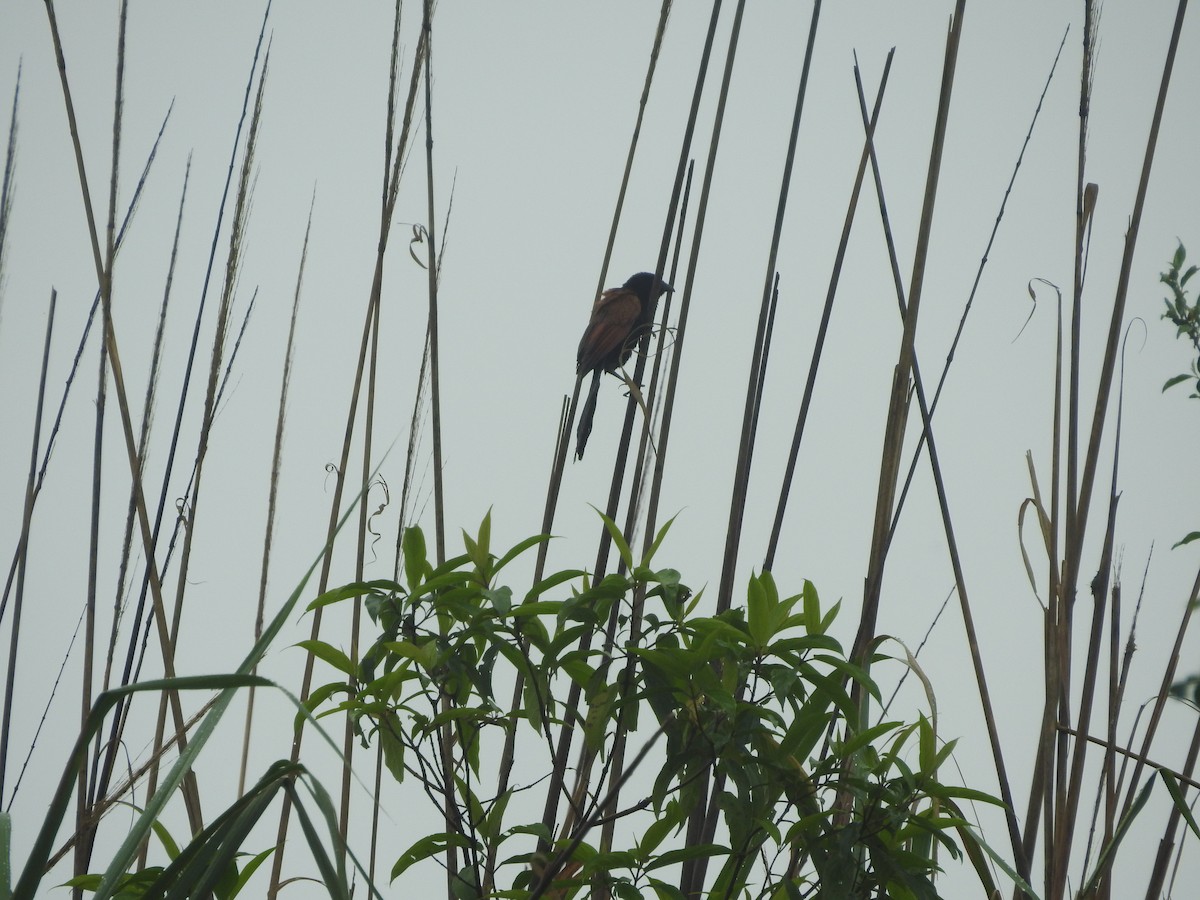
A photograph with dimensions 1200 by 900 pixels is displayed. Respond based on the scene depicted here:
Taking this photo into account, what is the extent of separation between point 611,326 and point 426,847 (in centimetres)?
196

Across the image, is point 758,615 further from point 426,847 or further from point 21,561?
point 21,561

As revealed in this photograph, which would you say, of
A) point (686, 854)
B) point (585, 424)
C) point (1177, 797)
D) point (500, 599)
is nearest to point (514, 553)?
point (500, 599)

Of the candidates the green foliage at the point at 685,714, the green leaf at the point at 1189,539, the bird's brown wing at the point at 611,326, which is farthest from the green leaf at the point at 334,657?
the bird's brown wing at the point at 611,326

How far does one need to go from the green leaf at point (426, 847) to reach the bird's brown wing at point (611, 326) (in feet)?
5.61

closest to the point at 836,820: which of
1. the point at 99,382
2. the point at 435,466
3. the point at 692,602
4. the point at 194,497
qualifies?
the point at 692,602

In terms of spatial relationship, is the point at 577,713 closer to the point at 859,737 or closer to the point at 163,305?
the point at 859,737

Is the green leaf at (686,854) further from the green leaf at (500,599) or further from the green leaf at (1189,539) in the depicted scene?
the green leaf at (1189,539)

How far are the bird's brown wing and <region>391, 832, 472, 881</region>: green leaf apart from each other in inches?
67.3

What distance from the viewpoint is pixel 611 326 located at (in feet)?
9.10

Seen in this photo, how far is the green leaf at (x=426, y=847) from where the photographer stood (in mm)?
969

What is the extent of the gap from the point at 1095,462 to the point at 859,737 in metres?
0.52

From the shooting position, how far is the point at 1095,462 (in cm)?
115

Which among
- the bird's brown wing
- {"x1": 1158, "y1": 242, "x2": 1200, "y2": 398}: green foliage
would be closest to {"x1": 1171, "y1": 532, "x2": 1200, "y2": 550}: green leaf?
{"x1": 1158, "y1": 242, "x2": 1200, "y2": 398}: green foliage

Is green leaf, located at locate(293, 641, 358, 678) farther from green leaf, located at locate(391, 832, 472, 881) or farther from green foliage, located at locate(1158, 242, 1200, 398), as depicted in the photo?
green foliage, located at locate(1158, 242, 1200, 398)
